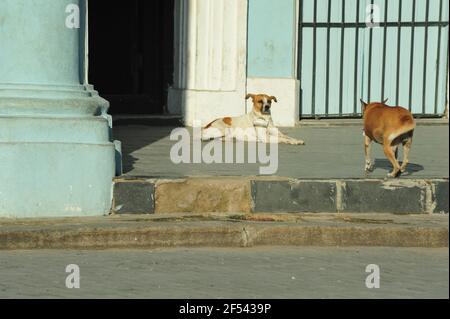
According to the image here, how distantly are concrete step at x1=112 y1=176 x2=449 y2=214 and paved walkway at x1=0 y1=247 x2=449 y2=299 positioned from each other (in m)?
0.72

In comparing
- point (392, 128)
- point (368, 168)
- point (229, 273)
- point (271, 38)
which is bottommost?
point (229, 273)

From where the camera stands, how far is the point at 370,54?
50.6 ft

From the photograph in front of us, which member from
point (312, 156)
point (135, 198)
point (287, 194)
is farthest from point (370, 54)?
point (135, 198)

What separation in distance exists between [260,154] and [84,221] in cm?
336

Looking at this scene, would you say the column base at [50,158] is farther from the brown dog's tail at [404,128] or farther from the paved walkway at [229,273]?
the brown dog's tail at [404,128]

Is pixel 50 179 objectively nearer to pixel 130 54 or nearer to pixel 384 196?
pixel 384 196

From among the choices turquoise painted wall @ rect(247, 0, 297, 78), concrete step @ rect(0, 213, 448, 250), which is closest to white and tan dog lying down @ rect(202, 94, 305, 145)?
turquoise painted wall @ rect(247, 0, 297, 78)

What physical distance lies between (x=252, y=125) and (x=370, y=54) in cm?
248

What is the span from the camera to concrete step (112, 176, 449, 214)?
365 inches

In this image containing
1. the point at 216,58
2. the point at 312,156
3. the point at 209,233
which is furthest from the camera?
the point at 216,58

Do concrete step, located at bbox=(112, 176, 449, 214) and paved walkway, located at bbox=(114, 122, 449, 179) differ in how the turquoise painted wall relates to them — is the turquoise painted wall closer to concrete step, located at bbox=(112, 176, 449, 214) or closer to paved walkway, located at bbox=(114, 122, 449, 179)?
paved walkway, located at bbox=(114, 122, 449, 179)

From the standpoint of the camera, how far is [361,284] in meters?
7.36

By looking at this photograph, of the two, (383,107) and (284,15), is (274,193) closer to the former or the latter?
(383,107)
